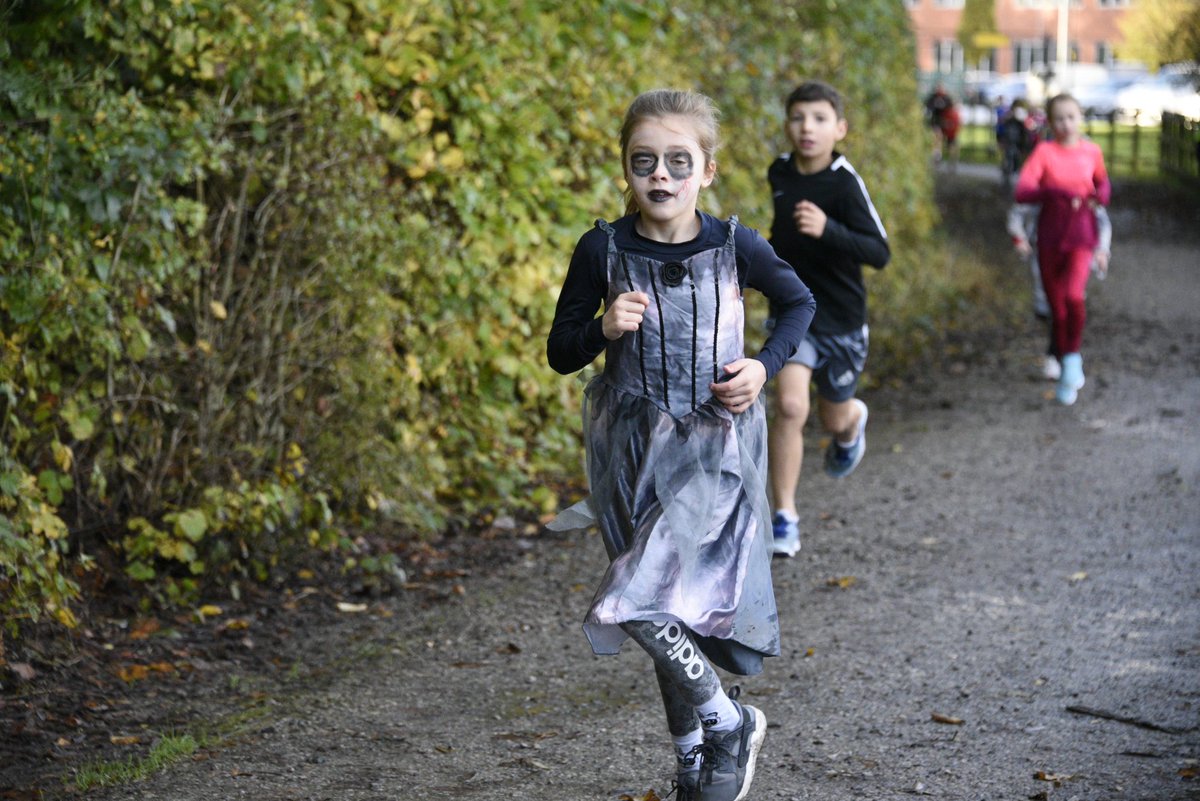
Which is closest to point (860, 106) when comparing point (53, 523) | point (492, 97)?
point (492, 97)

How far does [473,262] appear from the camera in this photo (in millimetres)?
7340

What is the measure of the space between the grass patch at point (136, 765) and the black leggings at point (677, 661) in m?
1.48

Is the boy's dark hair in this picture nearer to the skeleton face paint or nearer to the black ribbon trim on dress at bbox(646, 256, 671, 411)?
the skeleton face paint

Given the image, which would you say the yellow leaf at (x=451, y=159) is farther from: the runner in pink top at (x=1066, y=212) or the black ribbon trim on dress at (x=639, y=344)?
the runner in pink top at (x=1066, y=212)

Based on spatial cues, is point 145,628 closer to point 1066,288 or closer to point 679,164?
point 679,164

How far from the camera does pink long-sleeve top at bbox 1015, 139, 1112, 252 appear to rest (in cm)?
988

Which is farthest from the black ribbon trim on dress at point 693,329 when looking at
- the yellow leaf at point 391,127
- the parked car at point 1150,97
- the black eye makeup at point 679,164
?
the parked car at point 1150,97

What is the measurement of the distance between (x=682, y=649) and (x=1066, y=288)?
712 cm

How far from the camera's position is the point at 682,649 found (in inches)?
148

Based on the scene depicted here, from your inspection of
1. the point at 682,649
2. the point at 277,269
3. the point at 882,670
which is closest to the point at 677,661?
the point at 682,649

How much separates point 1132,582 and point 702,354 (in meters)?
3.17

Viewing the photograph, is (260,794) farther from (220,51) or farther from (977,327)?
(977,327)

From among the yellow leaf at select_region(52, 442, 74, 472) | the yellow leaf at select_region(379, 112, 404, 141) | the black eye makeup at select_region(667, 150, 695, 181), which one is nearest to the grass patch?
the yellow leaf at select_region(52, 442, 74, 472)

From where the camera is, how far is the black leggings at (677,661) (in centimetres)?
370
